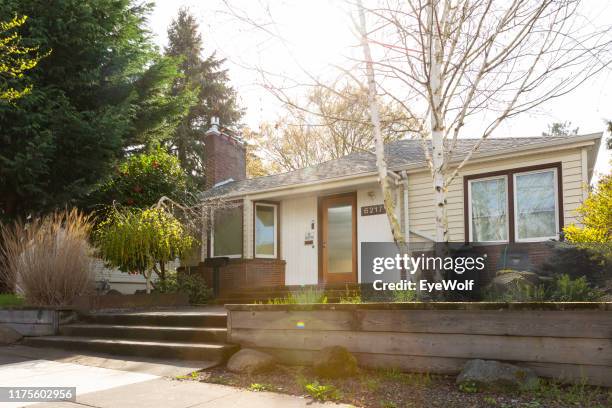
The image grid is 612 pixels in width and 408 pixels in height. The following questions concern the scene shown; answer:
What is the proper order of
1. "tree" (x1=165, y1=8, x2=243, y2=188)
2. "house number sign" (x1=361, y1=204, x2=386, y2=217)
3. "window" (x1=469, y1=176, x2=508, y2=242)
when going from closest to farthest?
"window" (x1=469, y1=176, x2=508, y2=242) < "house number sign" (x1=361, y1=204, x2=386, y2=217) < "tree" (x1=165, y1=8, x2=243, y2=188)

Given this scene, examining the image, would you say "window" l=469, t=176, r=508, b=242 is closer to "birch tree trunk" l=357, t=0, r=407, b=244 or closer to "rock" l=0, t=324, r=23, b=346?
"birch tree trunk" l=357, t=0, r=407, b=244

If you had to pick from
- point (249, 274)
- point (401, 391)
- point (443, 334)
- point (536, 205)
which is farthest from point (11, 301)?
point (536, 205)

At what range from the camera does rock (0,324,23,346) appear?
7637 millimetres

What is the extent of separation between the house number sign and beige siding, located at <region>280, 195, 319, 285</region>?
56.4 inches

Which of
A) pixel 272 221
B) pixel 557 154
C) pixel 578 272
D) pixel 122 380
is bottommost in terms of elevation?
pixel 122 380

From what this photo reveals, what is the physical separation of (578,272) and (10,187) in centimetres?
1065

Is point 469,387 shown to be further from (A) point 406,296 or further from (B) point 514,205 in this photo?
(B) point 514,205

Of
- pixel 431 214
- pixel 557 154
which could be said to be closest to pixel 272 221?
pixel 431 214

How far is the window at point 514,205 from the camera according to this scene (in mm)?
9289

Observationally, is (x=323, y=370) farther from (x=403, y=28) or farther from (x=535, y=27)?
(x=535, y=27)

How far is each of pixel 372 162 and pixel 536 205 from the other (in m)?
4.29

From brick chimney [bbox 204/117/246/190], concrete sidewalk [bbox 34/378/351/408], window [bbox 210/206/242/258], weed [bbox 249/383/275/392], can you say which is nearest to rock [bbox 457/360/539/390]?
concrete sidewalk [bbox 34/378/351/408]

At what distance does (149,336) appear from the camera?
678 cm

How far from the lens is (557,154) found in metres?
9.24
